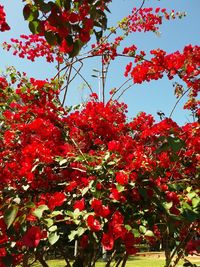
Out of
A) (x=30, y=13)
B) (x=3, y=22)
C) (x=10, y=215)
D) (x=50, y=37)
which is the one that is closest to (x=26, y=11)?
(x=30, y=13)

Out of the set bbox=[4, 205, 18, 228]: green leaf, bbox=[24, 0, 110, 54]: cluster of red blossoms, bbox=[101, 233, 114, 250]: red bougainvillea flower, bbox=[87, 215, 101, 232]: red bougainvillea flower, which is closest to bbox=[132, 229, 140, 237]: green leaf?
bbox=[101, 233, 114, 250]: red bougainvillea flower

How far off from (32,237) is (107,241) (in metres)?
0.48

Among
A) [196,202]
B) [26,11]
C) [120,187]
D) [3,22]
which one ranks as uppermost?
[3,22]

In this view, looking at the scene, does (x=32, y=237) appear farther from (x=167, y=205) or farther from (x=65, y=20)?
(x=65, y=20)

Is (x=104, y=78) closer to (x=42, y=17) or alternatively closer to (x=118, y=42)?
(x=118, y=42)

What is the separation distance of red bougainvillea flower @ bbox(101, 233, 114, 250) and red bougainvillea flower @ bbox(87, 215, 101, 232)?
107mm

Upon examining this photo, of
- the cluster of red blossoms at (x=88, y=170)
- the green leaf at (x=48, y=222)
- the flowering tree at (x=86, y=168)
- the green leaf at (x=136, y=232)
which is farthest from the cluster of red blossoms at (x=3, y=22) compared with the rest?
the green leaf at (x=136, y=232)

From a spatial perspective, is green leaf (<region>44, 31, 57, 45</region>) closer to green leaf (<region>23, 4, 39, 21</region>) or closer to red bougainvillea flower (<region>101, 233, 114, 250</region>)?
green leaf (<region>23, 4, 39, 21</region>)

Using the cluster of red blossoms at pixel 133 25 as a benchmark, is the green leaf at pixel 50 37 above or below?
below

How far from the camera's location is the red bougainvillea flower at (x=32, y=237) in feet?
6.17

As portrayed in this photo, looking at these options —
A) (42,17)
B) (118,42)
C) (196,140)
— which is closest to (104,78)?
(118,42)

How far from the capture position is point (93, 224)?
6.90 ft

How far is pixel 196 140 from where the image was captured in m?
3.25

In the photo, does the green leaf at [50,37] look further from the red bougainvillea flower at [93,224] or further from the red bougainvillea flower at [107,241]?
the red bougainvillea flower at [107,241]
